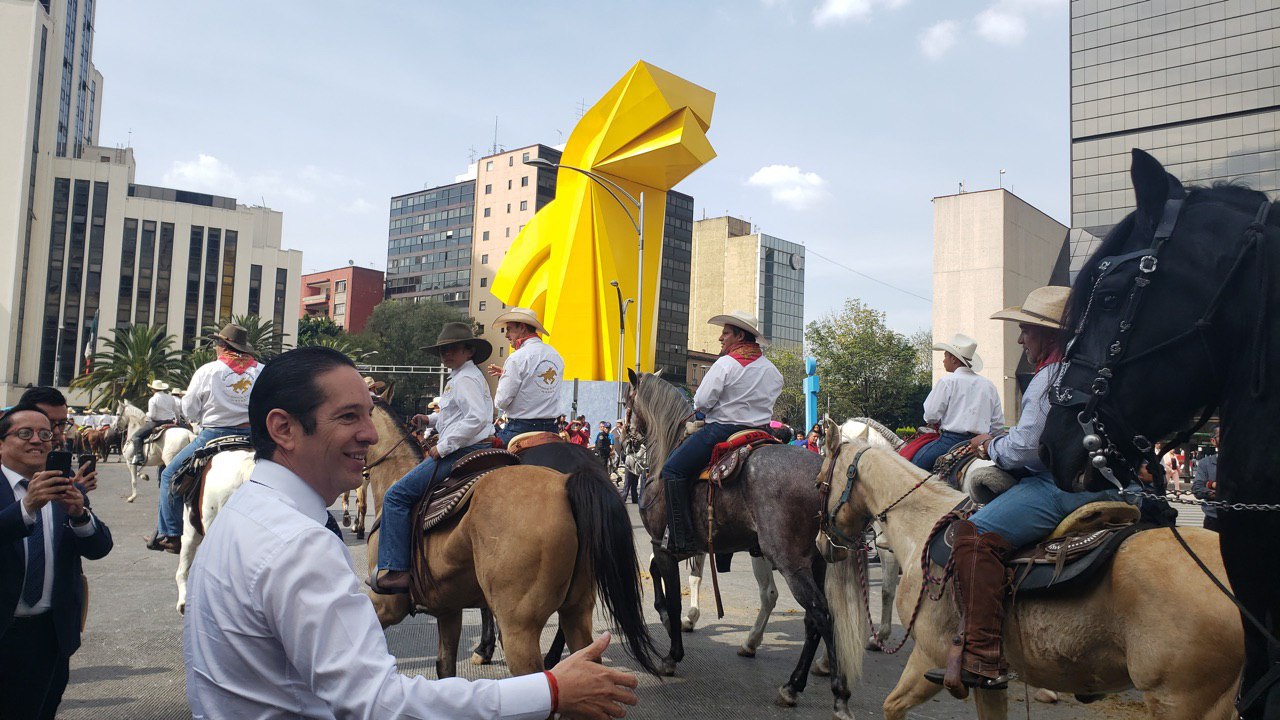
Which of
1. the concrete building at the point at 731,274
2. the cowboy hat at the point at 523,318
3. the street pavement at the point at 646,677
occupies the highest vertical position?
the concrete building at the point at 731,274

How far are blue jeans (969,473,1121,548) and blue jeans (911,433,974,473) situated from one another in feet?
12.5

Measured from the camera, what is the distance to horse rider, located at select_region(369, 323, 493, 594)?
5258mm

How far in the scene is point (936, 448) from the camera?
7.99 meters

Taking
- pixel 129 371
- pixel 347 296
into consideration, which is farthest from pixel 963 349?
pixel 347 296

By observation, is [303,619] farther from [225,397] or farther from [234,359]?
[234,359]

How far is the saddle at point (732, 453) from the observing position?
657 cm

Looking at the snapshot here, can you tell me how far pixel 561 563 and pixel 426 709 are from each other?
316cm

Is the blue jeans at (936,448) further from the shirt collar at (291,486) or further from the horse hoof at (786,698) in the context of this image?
the shirt collar at (291,486)

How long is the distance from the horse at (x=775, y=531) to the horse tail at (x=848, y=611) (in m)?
0.05

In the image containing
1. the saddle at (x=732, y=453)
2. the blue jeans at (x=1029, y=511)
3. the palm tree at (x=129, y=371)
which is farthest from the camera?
the palm tree at (x=129, y=371)

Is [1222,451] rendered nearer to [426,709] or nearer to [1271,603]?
[1271,603]

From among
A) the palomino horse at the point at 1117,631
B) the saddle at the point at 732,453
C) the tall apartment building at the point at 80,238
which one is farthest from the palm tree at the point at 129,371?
the palomino horse at the point at 1117,631

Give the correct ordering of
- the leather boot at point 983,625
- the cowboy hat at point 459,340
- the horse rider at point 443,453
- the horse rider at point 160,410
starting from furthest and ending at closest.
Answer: the horse rider at point 160,410
the cowboy hat at point 459,340
the horse rider at point 443,453
the leather boot at point 983,625

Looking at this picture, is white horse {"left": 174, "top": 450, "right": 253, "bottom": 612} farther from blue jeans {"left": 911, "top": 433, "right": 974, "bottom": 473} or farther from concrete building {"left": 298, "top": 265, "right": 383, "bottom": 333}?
concrete building {"left": 298, "top": 265, "right": 383, "bottom": 333}
